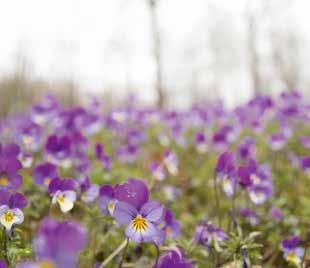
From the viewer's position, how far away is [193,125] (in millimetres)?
9281

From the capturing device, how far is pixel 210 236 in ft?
8.69

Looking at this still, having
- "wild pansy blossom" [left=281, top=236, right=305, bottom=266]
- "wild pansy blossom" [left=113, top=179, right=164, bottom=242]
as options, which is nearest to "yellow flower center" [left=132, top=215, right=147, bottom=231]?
"wild pansy blossom" [left=113, top=179, right=164, bottom=242]

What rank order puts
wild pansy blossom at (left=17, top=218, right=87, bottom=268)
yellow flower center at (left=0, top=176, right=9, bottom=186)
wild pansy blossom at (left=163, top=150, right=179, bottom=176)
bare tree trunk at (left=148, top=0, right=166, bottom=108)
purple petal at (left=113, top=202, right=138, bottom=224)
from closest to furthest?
wild pansy blossom at (left=17, top=218, right=87, bottom=268)
purple petal at (left=113, top=202, right=138, bottom=224)
yellow flower center at (left=0, top=176, right=9, bottom=186)
wild pansy blossom at (left=163, top=150, right=179, bottom=176)
bare tree trunk at (left=148, top=0, right=166, bottom=108)

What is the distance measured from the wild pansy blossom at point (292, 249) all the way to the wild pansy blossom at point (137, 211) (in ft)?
3.64

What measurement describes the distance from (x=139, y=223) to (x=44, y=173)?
1.23 metres

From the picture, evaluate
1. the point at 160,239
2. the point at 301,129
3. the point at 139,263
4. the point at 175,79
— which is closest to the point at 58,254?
the point at 160,239

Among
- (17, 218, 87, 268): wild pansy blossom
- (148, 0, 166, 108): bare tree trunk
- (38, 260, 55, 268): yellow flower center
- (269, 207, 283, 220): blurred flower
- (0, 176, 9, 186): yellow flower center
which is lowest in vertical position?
(269, 207, 283, 220): blurred flower

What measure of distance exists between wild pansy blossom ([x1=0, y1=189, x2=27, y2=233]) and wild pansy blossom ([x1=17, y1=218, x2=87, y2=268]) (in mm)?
908

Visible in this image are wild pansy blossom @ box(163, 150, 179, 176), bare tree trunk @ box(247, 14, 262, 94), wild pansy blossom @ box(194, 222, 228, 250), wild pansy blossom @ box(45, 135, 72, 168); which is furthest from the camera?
bare tree trunk @ box(247, 14, 262, 94)

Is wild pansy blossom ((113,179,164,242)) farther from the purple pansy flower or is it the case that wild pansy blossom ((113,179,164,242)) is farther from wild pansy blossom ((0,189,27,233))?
wild pansy blossom ((0,189,27,233))

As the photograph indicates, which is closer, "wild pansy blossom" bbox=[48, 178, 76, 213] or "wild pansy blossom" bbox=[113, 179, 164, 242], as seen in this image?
"wild pansy blossom" bbox=[113, 179, 164, 242]

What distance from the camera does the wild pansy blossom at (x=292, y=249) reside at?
9.35 ft

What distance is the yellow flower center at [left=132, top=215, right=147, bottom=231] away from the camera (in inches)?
78.0

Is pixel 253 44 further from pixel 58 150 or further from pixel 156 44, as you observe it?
pixel 58 150
